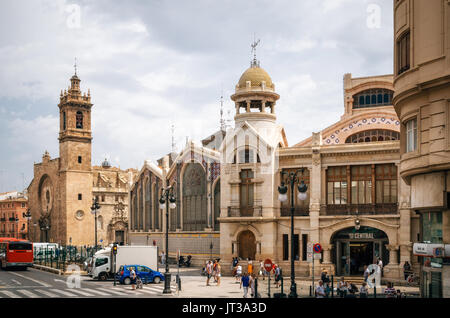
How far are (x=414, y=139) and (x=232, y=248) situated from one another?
2488cm

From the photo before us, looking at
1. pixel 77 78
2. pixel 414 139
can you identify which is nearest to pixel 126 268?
pixel 414 139

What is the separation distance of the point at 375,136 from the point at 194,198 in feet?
60.2

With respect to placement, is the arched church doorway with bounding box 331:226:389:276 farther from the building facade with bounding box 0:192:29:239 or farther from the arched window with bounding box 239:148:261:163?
the building facade with bounding box 0:192:29:239

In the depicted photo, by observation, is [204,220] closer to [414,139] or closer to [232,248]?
[232,248]

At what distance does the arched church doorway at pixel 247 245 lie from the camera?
44688mm

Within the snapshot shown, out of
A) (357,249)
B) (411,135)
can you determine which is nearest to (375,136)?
(357,249)

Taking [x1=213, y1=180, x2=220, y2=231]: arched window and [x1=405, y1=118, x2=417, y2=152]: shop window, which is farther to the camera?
[x1=213, y1=180, x2=220, y2=231]: arched window

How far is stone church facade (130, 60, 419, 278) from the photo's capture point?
40.0 m

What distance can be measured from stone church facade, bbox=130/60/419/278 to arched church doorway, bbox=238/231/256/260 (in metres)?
0.08

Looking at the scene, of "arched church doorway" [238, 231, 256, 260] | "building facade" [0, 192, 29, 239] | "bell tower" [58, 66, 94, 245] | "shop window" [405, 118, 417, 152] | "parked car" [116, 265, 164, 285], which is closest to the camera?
"shop window" [405, 118, 417, 152]

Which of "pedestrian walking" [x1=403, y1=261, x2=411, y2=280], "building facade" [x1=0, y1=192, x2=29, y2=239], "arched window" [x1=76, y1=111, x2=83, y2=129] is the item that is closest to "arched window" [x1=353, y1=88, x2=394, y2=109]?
"pedestrian walking" [x1=403, y1=261, x2=411, y2=280]

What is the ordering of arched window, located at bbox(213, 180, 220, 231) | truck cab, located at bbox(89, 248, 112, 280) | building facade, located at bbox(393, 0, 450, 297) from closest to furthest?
building facade, located at bbox(393, 0, 450, 297) → truck cab, located at bbox(89, 248, 112, 280) → arched window, located at bbox(213, 180, 220, 231)

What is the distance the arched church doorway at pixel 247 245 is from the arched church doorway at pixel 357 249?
6332 mm

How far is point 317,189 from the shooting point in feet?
139
